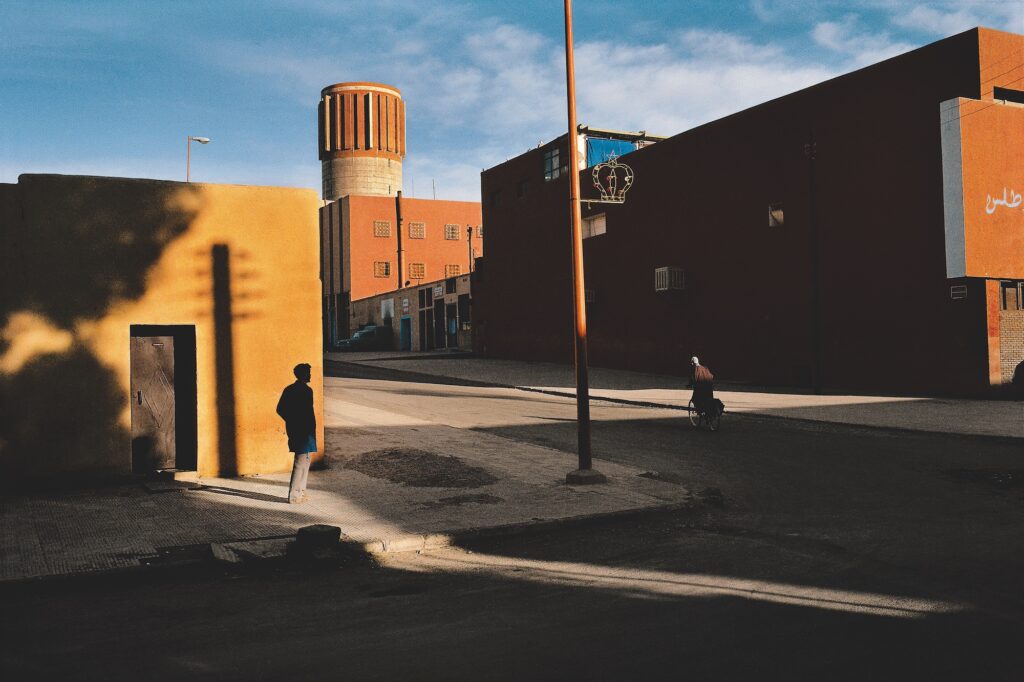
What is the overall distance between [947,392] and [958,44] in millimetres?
9371

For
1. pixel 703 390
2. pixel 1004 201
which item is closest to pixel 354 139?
pixel 1004 201

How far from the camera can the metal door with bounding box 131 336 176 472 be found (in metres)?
10.9

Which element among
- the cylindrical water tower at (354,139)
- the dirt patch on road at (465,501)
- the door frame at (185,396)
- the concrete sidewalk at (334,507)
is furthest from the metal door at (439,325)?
the dirt patch on road at (465,501)

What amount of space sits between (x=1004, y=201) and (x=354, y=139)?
51598mm

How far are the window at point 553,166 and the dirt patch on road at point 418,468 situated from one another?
25.3 m

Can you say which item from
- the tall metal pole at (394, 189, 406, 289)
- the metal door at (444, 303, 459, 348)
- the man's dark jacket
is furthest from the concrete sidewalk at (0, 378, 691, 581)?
the tall metal pole at (394, 189, 406, 289)

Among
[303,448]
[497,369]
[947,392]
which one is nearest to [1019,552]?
[303,448]

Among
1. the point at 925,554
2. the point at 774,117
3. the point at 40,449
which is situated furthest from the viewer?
the point at 774,117

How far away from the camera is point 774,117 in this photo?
85.4 feet

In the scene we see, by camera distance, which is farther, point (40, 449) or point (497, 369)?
point (497, 369)

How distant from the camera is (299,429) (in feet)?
30.5

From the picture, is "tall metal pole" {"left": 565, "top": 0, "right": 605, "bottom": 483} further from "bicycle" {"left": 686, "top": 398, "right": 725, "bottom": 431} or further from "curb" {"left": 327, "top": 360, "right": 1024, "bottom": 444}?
"curb" {"left": 327, "top": 360, "right": 1024, "bottom": 444}

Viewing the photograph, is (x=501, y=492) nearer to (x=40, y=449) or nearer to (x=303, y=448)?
(x=303, y=448)

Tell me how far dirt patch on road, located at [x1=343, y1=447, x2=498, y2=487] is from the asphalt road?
2841mm
